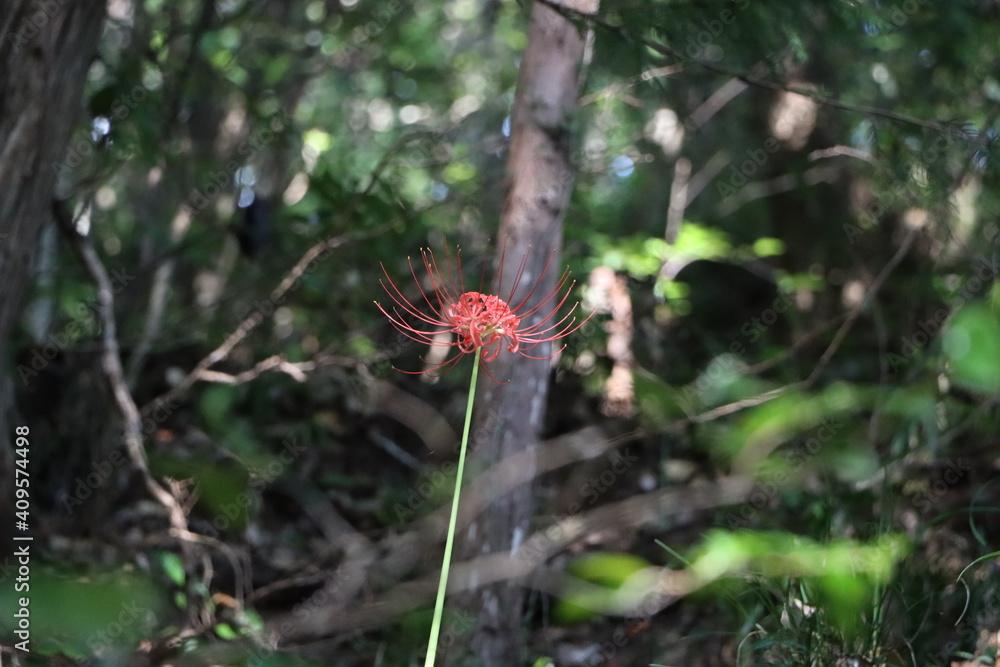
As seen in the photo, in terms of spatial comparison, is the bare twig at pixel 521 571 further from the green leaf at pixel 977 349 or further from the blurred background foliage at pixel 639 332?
the green leaf at pixel 977 349

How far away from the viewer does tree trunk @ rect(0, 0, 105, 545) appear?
2.50 meters

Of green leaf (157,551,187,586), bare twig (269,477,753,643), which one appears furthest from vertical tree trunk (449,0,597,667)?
green leaf (157,551,187,586)

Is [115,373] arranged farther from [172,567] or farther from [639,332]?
[639,332]

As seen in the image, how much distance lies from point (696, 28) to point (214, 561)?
2.89m

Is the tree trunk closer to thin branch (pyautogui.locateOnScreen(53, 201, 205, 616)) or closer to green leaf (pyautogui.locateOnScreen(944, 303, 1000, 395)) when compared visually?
thin branch (pyautogui.locateOnScreen(53, 201, 205, 616))

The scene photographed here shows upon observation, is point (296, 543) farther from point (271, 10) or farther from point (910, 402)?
point (271, 10)

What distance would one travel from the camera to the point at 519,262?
2787mm

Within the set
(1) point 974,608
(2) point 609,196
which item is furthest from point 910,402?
(2) point 609,196

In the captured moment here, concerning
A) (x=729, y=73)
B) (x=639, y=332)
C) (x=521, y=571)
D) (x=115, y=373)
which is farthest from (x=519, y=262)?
(x=639, y=332)

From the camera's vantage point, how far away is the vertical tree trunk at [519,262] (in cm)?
276

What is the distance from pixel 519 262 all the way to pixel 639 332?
2.09 m

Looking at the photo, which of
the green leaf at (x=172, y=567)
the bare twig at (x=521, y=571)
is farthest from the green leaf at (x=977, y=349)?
the green leaf at (x=172, y=567)

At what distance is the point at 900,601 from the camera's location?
262 centimetres

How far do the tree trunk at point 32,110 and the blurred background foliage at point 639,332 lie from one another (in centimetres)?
71
